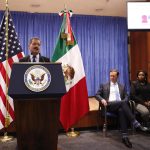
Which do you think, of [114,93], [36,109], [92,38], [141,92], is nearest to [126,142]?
[114,93]

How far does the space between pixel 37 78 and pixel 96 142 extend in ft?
6.63

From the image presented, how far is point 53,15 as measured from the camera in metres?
6.96

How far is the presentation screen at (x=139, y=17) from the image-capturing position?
4785 mm

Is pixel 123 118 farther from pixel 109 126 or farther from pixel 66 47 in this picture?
pixel 66 47

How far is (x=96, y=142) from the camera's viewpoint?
13.7 ft

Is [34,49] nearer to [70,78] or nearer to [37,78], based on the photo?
[37,78]

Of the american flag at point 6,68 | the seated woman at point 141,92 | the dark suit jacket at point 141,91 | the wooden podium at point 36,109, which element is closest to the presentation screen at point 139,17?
the seated woman at point 141,92

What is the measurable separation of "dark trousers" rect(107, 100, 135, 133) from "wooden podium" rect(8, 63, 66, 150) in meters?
1.88

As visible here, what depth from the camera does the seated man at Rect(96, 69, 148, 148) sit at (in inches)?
169

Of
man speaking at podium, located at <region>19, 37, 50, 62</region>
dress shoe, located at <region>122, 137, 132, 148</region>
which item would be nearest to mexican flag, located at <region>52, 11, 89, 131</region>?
dress shoe, located at <region>122, 137, 132, 148</region>

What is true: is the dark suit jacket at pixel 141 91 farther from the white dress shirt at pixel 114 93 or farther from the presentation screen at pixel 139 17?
the presentation screen at pixel 139 17

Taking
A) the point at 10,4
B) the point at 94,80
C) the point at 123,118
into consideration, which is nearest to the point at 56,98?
the point at 123,118

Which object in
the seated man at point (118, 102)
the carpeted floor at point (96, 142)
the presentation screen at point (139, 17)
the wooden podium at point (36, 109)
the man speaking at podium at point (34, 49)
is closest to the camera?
the wooden podium at point (36, 109)

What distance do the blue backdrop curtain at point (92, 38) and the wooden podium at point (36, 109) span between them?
14.1 feet
